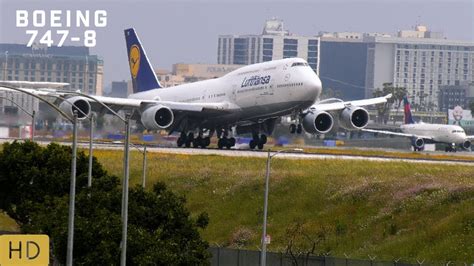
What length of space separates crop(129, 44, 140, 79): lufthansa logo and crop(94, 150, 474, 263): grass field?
34383 mm

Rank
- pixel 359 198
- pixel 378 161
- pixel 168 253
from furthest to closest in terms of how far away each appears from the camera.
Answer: pixel 378 161, pixel 359 198, pixel 168 253

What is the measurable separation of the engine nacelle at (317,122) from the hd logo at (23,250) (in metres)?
72.2

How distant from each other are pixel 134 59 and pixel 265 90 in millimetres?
28662

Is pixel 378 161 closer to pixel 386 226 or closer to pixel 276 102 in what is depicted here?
pixel 276 102

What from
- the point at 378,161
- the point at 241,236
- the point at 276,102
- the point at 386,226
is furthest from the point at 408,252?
the point at 276,102

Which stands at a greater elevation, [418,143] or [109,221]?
[109,221]

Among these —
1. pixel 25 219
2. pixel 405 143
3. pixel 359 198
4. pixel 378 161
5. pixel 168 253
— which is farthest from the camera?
pixel 405 143

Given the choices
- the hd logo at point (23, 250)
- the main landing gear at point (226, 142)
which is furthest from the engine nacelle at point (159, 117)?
the hd logo at point (23, 250)

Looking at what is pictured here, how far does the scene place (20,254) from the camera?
3244 centimetres

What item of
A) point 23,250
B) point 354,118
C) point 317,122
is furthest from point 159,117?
point 23,250

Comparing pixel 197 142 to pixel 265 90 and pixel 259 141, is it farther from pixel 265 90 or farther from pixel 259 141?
pixel 265 90

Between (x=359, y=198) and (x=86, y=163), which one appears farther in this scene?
(x=359, y=198)

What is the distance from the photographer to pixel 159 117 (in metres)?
106

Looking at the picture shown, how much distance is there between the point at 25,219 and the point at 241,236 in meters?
13.6
